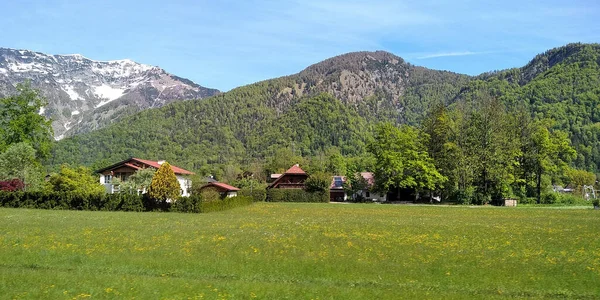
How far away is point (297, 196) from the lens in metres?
85.8

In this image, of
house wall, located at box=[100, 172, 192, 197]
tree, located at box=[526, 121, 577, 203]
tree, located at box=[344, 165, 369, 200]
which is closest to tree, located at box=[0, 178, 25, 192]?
house wall, located at box=[100, 172, 192, 197]

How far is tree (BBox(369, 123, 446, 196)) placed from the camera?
8119cm

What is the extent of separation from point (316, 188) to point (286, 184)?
15.8m

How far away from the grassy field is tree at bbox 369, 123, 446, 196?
54569 millimetres

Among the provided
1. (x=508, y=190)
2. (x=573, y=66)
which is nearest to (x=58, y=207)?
(x=508, y=190)

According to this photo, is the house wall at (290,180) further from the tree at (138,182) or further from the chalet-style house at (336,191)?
the tree at (138,182)

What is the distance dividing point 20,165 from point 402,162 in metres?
57.5

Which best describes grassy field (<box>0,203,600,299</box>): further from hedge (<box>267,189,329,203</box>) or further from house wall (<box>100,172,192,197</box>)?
hedge (<box>267,189,329,203</box>)

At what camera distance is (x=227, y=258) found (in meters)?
19.4

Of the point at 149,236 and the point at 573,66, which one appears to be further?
the point at 573,66

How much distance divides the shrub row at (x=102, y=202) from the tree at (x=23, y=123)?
1679 cm

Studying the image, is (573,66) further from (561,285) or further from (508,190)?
(561,285)

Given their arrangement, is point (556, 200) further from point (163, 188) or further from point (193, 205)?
point (163, 188)

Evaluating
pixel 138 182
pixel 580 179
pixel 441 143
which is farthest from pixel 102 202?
pixel 580 179
